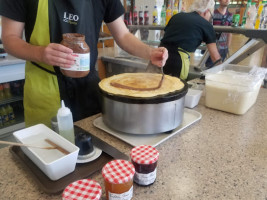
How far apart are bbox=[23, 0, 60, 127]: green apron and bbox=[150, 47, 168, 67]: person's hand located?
49cm

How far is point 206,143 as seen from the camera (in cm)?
79

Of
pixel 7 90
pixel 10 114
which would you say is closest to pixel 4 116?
pixel 10 114

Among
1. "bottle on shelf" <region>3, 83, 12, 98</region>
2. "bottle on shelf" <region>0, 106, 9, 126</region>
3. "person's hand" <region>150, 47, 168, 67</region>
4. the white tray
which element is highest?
"person's hand" <region>150, 47, 168, 67</region>

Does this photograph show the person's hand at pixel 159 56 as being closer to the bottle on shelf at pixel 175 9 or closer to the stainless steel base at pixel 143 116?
the stainless steel base at pixel 143 116

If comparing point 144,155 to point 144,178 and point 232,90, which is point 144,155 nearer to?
point 144,178

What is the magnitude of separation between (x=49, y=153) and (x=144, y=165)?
30cm

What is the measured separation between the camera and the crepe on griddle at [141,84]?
0.76 meters

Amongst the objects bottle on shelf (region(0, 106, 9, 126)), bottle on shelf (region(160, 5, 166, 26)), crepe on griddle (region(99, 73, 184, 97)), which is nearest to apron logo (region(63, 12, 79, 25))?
crepe on griddle (region(99, 73, 184, 97))

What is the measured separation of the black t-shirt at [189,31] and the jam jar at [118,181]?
1705 millimetres

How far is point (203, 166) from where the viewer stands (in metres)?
0.67

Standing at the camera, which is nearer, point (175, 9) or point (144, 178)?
point (144, 178)

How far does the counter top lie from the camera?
0.56 m

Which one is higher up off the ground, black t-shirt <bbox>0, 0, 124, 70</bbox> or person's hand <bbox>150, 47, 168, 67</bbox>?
black t-shirt <bbox>0, 0, 124, 70</bbox>

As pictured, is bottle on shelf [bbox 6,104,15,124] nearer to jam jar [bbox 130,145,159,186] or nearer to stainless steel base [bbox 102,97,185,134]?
stainless steel base [bbox 102,97,185,134]
